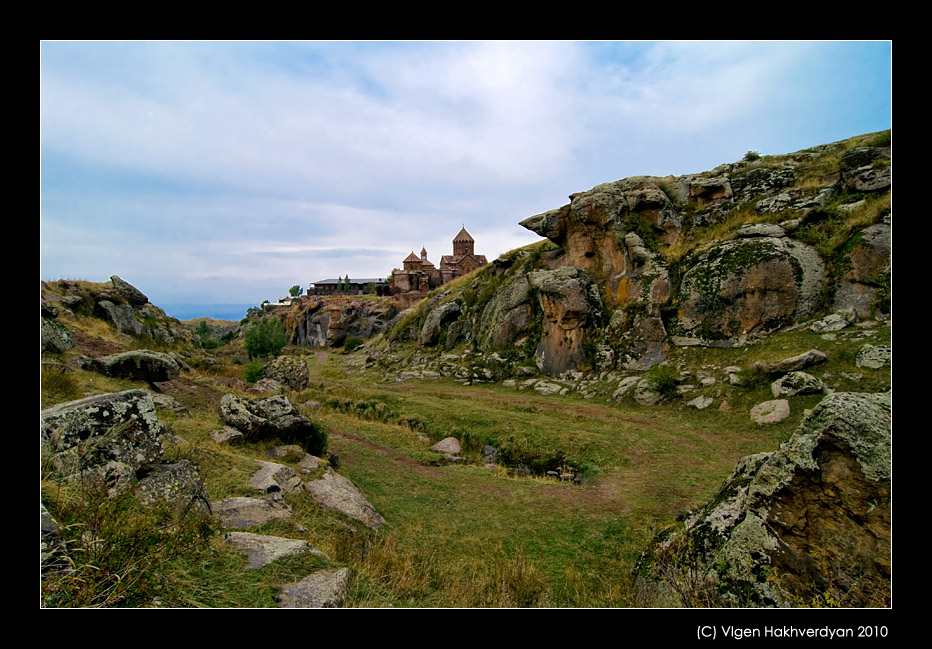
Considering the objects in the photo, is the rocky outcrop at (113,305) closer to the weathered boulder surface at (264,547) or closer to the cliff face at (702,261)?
the cliff face at (702,261)

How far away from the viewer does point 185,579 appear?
149 inches

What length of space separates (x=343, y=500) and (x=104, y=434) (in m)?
4.03

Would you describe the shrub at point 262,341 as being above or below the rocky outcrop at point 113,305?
below

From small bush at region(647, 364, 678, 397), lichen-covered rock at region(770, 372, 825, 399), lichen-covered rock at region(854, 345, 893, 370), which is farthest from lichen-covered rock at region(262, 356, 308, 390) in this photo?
lichen-covered rock at region(854, 345, 893, 370)

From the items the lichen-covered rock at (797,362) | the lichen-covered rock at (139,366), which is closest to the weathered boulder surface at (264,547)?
the lichen-covered rock at (139,366)

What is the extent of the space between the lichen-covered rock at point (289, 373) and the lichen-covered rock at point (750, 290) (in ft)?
67.8

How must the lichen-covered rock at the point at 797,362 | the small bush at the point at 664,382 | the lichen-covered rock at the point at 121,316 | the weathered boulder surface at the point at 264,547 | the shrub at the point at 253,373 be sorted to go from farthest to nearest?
the lichen-covered rock at the point at 121,316 → the shrub at the point at 253,373 → the small bush at the point at 664,382 → the lichen-covered rock at the point at 797,362 → the weathered boulder surface at the point at 264,547

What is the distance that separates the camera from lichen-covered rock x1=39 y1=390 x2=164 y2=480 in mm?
5438

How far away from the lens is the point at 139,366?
1232cm

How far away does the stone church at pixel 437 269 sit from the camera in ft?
257

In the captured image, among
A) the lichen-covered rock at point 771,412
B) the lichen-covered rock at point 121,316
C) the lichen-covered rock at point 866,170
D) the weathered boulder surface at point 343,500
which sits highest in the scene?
the lichen-covered rock at point 866,170

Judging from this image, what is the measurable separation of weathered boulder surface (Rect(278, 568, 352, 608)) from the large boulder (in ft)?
22.5

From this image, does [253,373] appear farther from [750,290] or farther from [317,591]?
[750,290]
